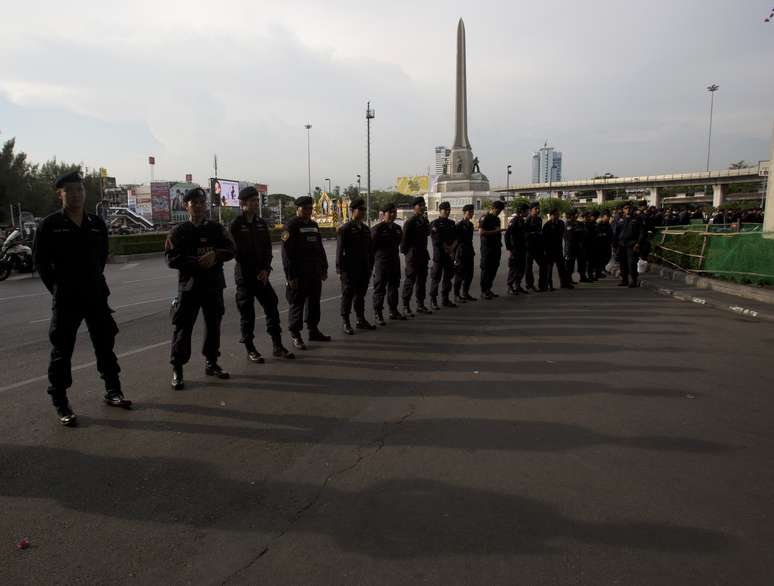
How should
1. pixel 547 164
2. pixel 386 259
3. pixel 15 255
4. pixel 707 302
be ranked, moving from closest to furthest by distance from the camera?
pixel 386 259 → pixel 707 302 → pixel 15 255 → pixel 547 164

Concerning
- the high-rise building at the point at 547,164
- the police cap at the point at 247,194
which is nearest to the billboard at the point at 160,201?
the police cap at the point at 247,194

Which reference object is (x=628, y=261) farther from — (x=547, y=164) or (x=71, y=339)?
(x=547, y=164)

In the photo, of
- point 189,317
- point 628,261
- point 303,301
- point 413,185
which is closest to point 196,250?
point 189,317

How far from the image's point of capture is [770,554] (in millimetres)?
2471

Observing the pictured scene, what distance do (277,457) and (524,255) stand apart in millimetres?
9264

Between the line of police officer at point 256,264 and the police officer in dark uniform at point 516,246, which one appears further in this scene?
the police officer in dark uniform at point 516,246

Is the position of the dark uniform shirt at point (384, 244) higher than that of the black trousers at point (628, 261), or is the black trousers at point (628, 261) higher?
the dark uniform shirt at point (384, 244)

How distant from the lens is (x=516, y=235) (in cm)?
1135

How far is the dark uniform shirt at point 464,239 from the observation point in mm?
9984

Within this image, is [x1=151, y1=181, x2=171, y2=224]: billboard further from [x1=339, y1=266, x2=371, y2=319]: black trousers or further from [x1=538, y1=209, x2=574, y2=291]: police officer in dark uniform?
[x1=339, y1=266, x2=371, y2=319]: black trousers

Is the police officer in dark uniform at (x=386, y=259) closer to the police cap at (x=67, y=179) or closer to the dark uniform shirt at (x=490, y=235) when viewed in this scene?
the dark uniform shirt at (x=490, y=235)

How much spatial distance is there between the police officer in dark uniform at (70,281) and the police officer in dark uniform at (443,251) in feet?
19.7

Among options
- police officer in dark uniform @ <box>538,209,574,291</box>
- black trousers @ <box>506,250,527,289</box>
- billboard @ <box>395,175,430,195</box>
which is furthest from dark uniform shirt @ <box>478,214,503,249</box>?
billboard @ <box>395,175,430,195</box>

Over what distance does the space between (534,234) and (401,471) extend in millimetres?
9410
